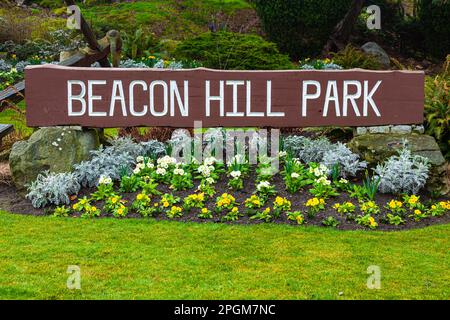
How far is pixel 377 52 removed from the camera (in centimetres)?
1714

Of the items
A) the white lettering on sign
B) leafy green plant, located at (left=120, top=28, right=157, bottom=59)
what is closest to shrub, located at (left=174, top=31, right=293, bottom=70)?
leafy green plant, located at (left=120, top=28, right=157, bottom=59)

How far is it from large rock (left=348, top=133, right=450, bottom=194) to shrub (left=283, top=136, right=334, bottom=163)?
0.35 m

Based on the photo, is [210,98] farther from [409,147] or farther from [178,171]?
[409,147]

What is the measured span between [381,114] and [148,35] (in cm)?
1016

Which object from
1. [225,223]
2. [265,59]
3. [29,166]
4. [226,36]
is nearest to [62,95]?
[29,166]

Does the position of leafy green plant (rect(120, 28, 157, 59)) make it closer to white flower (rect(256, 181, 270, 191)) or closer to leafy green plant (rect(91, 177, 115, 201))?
leafy green plant (rect(91, 177, 115, 201))

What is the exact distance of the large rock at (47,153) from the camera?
7.79 metres

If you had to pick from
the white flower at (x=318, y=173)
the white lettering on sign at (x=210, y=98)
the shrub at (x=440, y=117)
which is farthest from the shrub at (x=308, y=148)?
the shrub at (x=440, y=117)

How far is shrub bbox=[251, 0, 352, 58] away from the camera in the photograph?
1653cm

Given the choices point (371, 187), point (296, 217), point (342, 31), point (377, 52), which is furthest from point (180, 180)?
point (342, 31)

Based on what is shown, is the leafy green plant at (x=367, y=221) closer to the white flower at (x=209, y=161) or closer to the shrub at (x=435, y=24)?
the white flower at (x=209, y=161)

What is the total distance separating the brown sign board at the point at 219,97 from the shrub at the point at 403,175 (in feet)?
2.35

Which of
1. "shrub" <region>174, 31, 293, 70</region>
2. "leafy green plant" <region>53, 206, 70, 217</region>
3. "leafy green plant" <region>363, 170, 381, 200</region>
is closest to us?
"leafy green plant" <region>53, 206, 70, 217</region>

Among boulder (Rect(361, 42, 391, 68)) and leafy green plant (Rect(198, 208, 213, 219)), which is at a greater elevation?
leafy green plant (Rect(198, 208, 213, 219))
